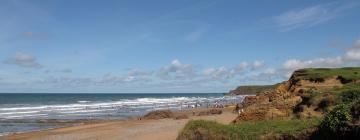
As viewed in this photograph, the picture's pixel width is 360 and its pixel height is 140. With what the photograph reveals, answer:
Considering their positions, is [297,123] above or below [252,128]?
above

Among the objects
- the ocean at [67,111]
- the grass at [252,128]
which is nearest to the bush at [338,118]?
the grass at [252,128]

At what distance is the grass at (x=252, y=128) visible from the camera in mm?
12243

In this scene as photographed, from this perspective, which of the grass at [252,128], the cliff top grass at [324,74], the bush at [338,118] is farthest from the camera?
the cliff top grass at [324,74]

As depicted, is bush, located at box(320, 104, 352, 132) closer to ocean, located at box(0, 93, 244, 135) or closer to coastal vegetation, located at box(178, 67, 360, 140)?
coastal vegetation, located at box(178, 67, 360, 140)

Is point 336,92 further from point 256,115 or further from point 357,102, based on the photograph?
point 357,102

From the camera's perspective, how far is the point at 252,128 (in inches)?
511

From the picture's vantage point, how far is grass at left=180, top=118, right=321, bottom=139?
40.2ft

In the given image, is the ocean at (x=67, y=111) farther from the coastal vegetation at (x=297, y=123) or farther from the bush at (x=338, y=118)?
the bush at (x=338, y=118)

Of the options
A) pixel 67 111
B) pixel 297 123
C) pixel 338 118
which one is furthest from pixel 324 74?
pixel 67 111

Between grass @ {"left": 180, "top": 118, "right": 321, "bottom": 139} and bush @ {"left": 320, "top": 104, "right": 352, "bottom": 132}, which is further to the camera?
grass @ {"left": 180, "top": 118, "right": 321, "bottom": 139}

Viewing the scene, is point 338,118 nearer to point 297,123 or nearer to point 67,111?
point 297,123

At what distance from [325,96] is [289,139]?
7652mm

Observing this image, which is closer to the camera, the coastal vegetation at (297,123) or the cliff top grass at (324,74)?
the coastal vegetation at (297,123)

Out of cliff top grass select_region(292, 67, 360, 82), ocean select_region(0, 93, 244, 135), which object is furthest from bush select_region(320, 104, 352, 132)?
ocean select_region(0, 93, 244, 135)
